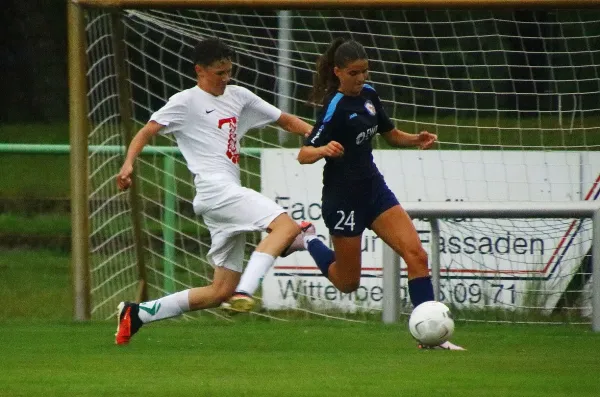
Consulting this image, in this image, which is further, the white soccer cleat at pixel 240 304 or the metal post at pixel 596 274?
the metal post at pixel 596 274

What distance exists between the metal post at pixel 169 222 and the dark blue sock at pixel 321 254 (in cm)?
302

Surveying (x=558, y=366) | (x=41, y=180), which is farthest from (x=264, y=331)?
(x=41, y=180)

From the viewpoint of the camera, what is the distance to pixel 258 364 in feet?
23.1

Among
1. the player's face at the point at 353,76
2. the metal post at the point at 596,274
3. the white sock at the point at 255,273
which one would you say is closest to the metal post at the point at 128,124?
the white sock at the point at 255,273

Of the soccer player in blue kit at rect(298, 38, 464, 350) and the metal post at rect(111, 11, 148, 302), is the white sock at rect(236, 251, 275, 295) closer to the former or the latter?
→ the soccer player in blue kit at rect(298, 38, 464, 350)

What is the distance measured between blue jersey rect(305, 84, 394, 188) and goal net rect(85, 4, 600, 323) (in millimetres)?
2306

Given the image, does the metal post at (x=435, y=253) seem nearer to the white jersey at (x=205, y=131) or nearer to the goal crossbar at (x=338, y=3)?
the goal crossbar at (x=338, y=3)

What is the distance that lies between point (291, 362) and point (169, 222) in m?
4.64

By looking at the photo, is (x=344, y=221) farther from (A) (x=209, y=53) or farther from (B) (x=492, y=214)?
(B) (x=492, y=214)

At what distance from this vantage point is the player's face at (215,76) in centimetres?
818

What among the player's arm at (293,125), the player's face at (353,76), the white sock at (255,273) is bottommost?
the white sock at (255,273)

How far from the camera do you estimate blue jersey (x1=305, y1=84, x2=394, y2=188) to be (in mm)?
7758

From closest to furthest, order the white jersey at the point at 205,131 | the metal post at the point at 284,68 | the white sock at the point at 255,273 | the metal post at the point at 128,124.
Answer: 1. the white sock at the point at 255,273
2. the white jersey at the point at 205,131
3. the metal post at the point at 128,124
4. the metal post at the point at 284,68

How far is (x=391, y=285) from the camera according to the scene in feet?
30.8
